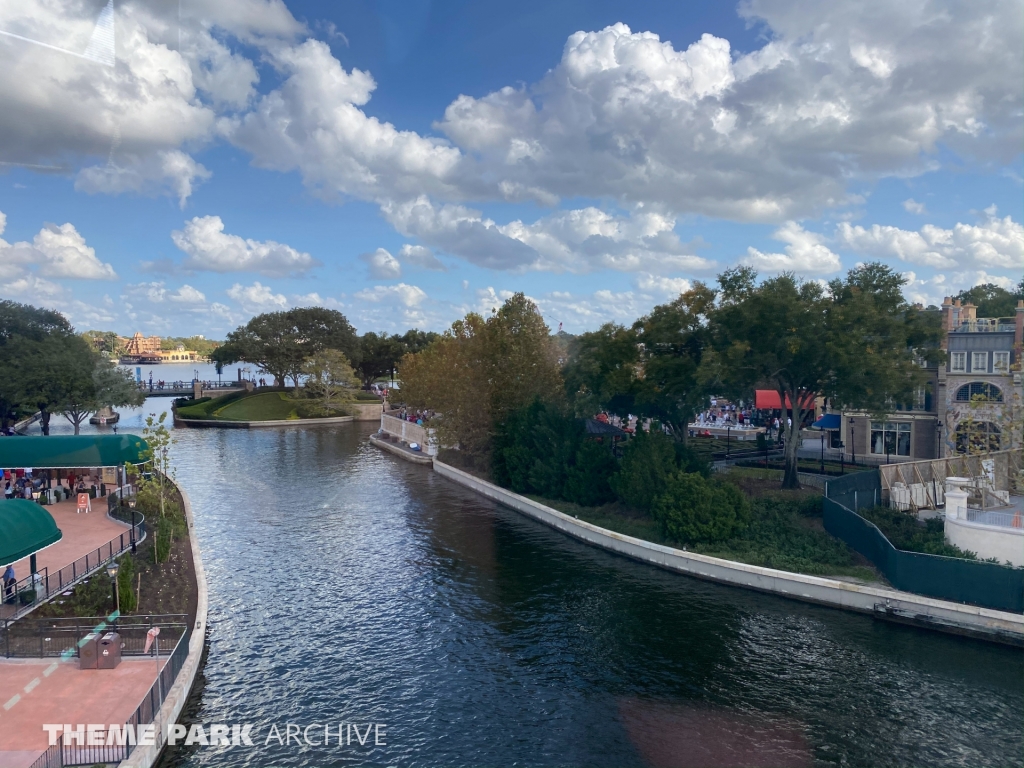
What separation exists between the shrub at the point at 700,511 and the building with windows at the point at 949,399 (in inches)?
638

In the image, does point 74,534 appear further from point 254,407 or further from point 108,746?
point 254,407

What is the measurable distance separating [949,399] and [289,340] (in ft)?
282

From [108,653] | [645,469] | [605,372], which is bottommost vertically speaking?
[108,653]

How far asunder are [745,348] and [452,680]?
20274mm

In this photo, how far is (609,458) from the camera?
36.5 metres

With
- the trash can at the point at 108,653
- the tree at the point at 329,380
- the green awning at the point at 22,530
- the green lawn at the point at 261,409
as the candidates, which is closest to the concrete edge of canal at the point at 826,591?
the trash can at the point at 108,653

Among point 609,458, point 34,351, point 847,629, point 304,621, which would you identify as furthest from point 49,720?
point 34,351

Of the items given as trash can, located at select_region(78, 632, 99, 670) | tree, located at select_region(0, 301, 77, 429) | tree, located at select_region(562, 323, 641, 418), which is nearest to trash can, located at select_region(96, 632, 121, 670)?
trash can, located at select_region(78, 632, 99, 670)

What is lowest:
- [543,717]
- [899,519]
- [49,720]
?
[543,717]

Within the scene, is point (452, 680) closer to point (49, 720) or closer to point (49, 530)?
point (49, 720)

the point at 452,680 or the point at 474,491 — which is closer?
the point at 452,680

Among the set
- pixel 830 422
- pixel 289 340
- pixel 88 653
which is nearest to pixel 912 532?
pixel 830 422

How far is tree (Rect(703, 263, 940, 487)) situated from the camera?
1217 inches

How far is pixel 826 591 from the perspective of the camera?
23812 millimetres
